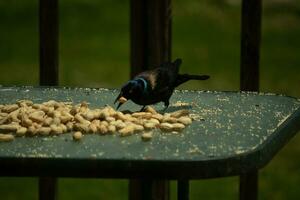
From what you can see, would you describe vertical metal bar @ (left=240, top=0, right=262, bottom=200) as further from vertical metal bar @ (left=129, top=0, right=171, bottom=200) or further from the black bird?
the black bird

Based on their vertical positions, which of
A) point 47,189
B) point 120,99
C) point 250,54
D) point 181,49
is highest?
point 250,54

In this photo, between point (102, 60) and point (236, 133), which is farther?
point (102, 60)

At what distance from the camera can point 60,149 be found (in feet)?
7.00

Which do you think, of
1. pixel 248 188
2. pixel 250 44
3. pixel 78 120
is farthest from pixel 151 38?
pixel 78 120

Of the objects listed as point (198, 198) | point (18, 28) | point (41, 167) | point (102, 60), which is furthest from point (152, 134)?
point (18, 28)

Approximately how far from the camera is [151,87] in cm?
275

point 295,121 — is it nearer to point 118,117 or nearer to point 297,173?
point 118,117

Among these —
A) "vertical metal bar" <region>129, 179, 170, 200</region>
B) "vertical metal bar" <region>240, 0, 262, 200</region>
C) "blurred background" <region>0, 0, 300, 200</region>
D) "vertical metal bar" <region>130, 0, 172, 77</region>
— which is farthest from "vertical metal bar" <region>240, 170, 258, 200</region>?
"blurred background" <region>0, 0, 300, 200</region>

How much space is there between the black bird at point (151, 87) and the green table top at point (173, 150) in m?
0.15

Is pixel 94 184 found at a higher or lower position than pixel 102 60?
lower

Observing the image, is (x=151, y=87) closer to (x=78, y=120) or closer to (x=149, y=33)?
(x=78, y=120)

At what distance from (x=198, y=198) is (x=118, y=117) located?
375 cm

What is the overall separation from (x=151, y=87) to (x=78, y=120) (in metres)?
0.36

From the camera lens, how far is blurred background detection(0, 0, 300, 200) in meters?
6.43
